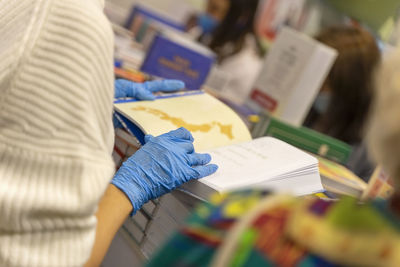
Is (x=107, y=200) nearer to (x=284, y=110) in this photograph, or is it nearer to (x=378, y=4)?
(x=284, y=110)

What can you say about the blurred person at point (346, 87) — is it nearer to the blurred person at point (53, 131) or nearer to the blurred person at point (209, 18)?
the blurred person at point (209, 18)

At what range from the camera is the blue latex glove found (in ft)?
2.77

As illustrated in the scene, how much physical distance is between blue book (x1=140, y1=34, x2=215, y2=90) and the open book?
612 millimetres

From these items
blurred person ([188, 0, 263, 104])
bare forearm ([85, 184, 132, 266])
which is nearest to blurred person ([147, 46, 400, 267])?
bare forearm ([85, 184, 132, 266])

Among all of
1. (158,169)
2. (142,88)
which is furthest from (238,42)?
(158,169)

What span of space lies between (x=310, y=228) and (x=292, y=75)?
4.79 ft

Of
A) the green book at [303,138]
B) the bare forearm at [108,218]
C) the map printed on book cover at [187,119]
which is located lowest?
the bare forearm at [108,218]

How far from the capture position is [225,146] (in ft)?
3.33

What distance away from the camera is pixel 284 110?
1783 millimetres

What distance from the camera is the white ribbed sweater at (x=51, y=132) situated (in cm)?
64

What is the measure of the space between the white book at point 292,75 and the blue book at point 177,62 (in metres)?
0.27

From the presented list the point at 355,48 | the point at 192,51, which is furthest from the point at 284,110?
the point at 355,48

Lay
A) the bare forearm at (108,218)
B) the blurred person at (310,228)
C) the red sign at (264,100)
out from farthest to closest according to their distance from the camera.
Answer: the red sign at (264,100) < the bare forearm at (108,218) < the blurred person at (310,228)

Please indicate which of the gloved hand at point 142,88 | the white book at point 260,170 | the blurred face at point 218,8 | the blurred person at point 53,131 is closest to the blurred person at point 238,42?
the blurred face at point 218,8
